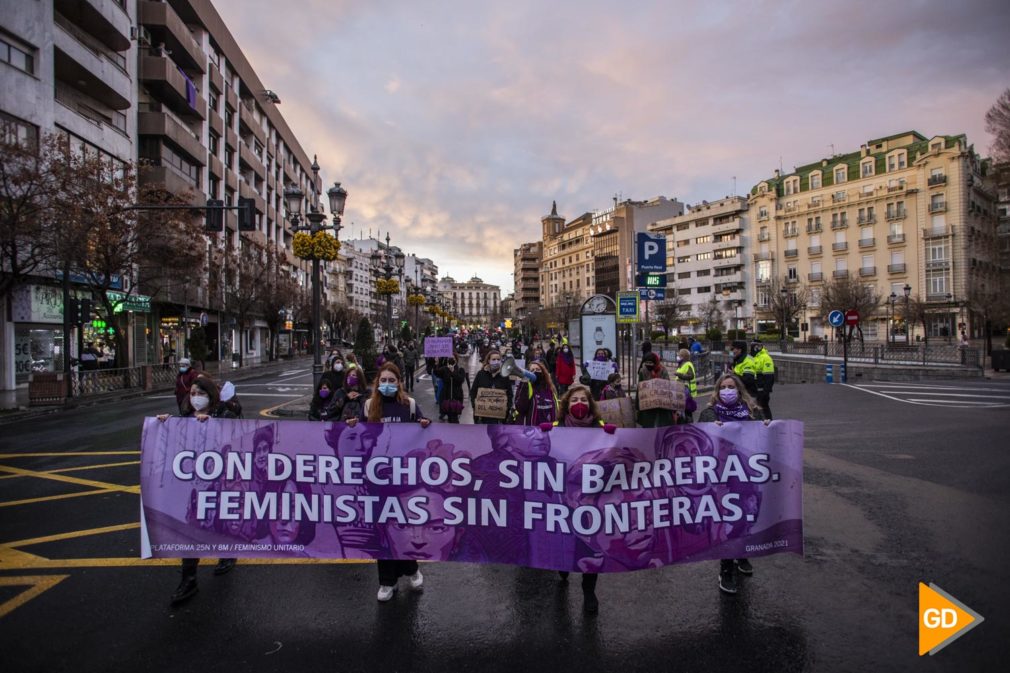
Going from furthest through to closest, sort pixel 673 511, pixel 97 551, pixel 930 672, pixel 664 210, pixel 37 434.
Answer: pixel 664 210, pixel 37 434, pixel 97 551, pixel 673 511, pixel 930 672

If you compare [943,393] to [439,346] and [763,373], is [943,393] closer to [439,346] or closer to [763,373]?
[763,373]

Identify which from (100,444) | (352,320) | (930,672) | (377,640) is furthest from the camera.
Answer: (352,320)

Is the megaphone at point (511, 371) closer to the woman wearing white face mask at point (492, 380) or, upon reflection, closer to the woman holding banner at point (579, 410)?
the woman wearing white face mask at point (492, 380)

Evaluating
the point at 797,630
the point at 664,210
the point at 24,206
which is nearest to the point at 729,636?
Result: the point at 797,630

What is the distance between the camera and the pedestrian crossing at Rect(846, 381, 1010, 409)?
15492 millimetres

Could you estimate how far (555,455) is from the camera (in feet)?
14.1

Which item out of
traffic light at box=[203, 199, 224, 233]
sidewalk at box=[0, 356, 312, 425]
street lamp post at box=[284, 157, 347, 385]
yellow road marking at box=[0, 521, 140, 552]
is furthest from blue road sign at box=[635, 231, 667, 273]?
sidewalk at box=[0, 356, 312, 425]

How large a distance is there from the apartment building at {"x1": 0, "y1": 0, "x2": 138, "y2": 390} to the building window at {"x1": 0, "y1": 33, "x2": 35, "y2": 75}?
0.04 meters

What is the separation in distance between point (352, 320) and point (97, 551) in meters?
81.6

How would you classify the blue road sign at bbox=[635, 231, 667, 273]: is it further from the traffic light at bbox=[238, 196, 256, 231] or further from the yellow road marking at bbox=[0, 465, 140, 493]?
the yellow road marking at bbox=[0, 465, 140, 493]

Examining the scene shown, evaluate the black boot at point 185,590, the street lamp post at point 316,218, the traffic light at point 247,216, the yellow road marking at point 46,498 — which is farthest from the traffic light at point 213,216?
the black boot at point 185,590

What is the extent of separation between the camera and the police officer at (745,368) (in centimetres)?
1023

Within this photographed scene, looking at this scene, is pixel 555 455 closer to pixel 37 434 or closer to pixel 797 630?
pixel 797 630

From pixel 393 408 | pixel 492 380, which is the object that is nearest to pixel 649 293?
pixel 492 380
